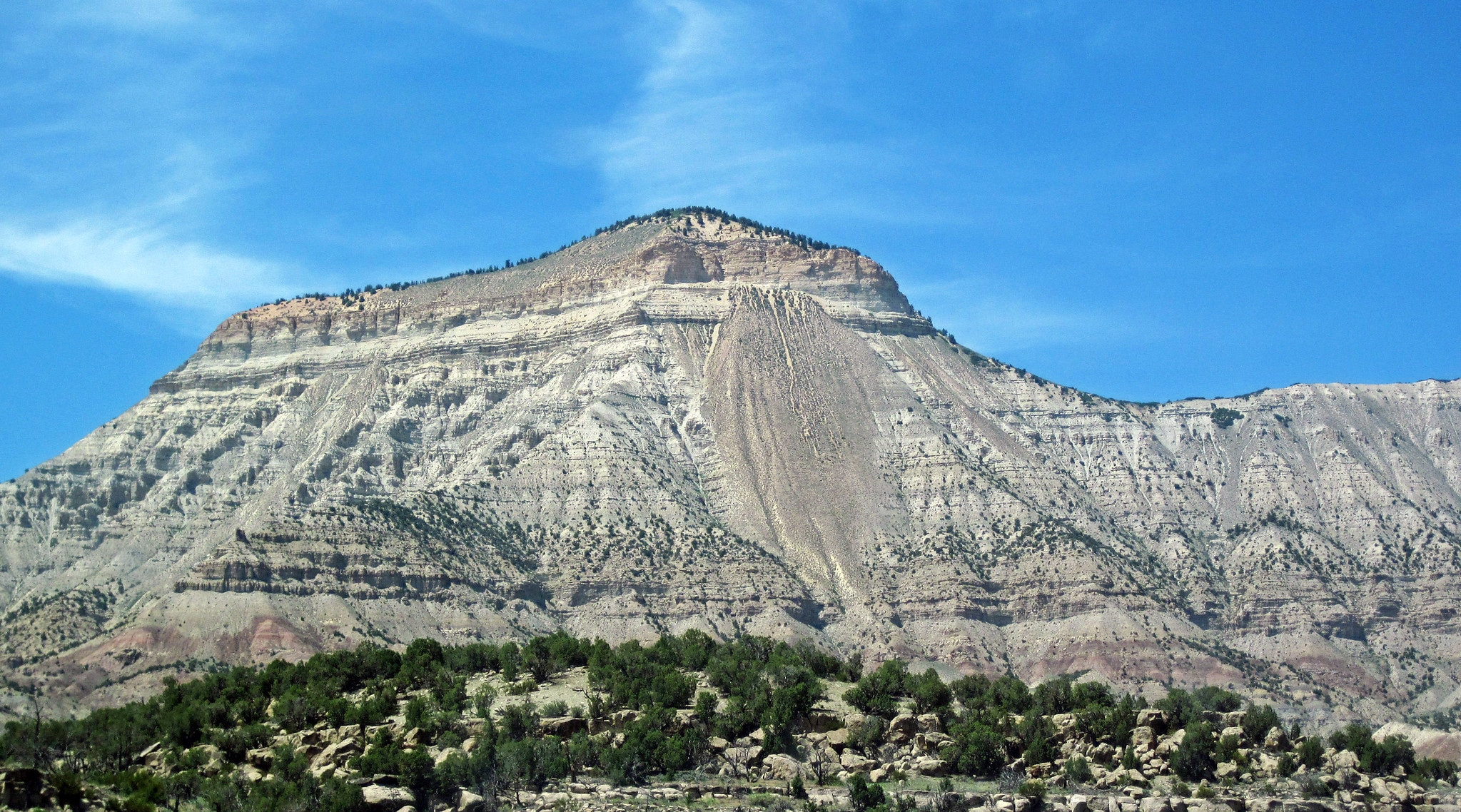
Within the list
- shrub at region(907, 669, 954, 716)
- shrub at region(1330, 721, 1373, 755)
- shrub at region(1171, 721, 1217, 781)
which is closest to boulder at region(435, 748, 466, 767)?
shrub at region(907, 669, 954, 716)

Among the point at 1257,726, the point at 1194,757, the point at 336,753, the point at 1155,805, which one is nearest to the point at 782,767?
the point at 1155,805

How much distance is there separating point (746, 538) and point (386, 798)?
115 metres

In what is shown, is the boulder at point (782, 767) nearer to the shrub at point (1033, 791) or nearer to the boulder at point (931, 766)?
the boulder at point (931, 766)

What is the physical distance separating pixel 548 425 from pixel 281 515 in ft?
116

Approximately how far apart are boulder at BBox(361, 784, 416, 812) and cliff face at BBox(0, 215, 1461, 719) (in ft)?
265

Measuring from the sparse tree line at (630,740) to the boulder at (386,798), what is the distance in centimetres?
12

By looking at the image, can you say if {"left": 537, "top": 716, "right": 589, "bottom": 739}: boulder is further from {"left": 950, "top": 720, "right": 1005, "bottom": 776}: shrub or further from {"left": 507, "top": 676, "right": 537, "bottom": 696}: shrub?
{"left": 950, "top": 720, "right": 1005, "bottom": 776}: shrub

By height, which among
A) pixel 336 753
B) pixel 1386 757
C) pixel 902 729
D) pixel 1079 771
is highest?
pixel 336 753

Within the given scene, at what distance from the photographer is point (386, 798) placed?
168 feet

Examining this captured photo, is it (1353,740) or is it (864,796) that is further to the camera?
(1353,740)

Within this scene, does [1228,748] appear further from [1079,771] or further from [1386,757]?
[1386,757]

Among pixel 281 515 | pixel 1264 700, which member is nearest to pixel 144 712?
pixel 281 515

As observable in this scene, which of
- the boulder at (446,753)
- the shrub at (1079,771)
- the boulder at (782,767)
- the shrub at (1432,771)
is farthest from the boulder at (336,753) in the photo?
the shrub at (1432,771)

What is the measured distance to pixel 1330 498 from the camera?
618ft
